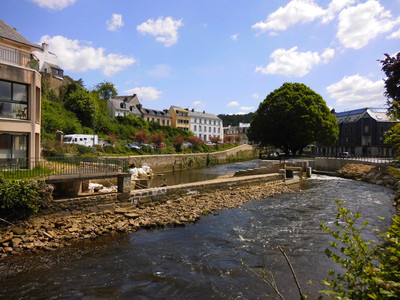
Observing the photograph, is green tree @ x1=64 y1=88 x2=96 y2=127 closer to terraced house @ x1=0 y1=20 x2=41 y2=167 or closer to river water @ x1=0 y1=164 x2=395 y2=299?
terraced house @ x1=0 y1=20 x2=41 y2=167

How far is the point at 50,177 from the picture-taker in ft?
39.5

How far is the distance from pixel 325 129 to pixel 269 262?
35777mm

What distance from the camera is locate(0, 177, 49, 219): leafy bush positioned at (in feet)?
33.5

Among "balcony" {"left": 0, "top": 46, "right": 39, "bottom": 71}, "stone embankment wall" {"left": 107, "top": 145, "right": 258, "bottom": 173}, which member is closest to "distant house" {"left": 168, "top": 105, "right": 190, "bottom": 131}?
"stone embankment wall" {"left": 107, "top": 145, "right": 258, "bottom": 173}

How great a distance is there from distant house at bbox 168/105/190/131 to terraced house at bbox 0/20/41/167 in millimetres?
58688

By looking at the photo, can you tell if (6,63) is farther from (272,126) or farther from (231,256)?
(272,126)

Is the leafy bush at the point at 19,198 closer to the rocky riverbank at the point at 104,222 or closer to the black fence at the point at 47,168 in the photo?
the rocky riverbank at the point at 104,222

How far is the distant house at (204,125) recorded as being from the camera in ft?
259

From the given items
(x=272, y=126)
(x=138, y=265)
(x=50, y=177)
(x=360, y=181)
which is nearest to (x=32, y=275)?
(x=138, y=265)

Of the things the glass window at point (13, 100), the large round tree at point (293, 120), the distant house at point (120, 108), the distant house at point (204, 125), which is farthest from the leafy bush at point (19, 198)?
the distant house at point (204, 125)

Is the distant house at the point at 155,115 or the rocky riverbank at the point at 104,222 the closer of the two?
the rocky riverbank at the point at 104,222

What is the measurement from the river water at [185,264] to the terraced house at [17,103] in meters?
7.26

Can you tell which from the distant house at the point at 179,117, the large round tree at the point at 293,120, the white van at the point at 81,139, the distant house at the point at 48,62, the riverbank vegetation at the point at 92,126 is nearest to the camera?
the white van at the point at 81,139

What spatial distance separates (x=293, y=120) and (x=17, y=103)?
3532 centimetres
